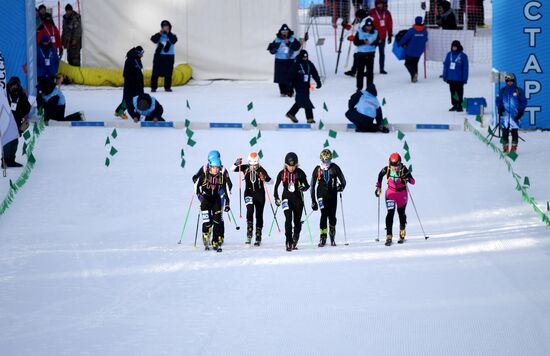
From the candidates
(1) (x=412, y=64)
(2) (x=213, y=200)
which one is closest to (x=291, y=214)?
(2) (x=213, y=200)

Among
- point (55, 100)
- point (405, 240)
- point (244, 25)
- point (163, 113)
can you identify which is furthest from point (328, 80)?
point (405, 240)

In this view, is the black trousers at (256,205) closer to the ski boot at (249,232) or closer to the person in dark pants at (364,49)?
the ski boot at (249,232)

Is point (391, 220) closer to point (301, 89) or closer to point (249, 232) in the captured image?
point (249, 232)

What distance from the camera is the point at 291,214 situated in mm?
16359

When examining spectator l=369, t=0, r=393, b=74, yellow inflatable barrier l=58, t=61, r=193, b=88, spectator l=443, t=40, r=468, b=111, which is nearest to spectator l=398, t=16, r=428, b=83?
spectator l=369, t=0, r=393, b=74

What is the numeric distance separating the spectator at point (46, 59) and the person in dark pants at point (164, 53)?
7.36 feet

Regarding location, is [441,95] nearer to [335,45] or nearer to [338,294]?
[335,45]

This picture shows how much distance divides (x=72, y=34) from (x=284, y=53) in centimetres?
589

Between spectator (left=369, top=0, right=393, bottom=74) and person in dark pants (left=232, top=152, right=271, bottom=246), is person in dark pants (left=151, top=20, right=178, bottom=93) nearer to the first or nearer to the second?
spectator (left=369, top=0, right=393, bottom=74)

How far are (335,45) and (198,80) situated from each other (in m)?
4.28

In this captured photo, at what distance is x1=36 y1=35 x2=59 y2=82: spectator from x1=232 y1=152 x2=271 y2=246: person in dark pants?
12.5 m

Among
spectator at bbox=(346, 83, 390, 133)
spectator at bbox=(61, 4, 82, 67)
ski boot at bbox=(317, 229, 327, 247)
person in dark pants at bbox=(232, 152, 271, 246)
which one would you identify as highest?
spectator at bbox=(61, 4, 82, 67)

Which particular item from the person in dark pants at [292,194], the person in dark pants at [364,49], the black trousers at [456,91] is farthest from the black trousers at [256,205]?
the person in dark pants at [364,49]

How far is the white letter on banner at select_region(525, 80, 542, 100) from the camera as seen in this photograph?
79.5ft
